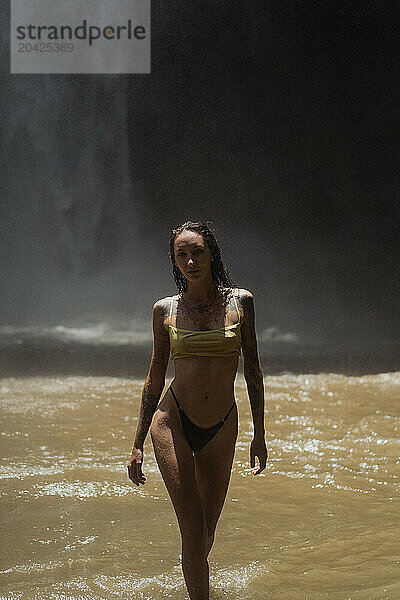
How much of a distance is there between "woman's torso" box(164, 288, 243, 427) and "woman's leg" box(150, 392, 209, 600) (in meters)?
0.18

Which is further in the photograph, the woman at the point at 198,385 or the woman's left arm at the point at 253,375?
the woman's left arm at the point at 253,375

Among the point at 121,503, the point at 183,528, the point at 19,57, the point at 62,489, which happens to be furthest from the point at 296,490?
the point at 19,57

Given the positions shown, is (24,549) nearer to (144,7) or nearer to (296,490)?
(296,490)

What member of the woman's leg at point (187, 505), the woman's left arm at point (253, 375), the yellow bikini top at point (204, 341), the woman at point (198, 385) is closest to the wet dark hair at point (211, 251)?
the woman at point (198, 385)

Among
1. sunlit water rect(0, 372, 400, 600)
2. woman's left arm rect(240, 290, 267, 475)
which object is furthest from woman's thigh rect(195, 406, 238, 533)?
sunlit water rect(0, 372, 400, 600)

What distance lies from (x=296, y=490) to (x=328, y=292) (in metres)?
10.3

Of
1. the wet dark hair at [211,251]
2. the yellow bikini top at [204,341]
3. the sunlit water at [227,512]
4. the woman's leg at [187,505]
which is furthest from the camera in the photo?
the sunlit water at [227,512]

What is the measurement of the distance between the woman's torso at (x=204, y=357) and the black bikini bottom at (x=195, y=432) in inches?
0.9

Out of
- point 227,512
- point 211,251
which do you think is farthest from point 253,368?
point 227,512

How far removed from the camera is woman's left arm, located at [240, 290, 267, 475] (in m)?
3.55

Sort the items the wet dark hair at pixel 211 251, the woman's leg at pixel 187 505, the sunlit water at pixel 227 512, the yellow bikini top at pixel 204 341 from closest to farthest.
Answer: the woman's leg at pixel 187 505 → the yellow bikini top at pixel 204 341 → the wet dark hair at pixel 211 251 → the sunlit water at pixel 227 512

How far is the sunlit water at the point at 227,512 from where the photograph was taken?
387 centimetres

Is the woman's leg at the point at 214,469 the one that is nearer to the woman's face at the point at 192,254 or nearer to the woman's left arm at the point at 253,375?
the woman's left arm at the point at 253,375

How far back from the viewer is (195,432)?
3451 millimetres
